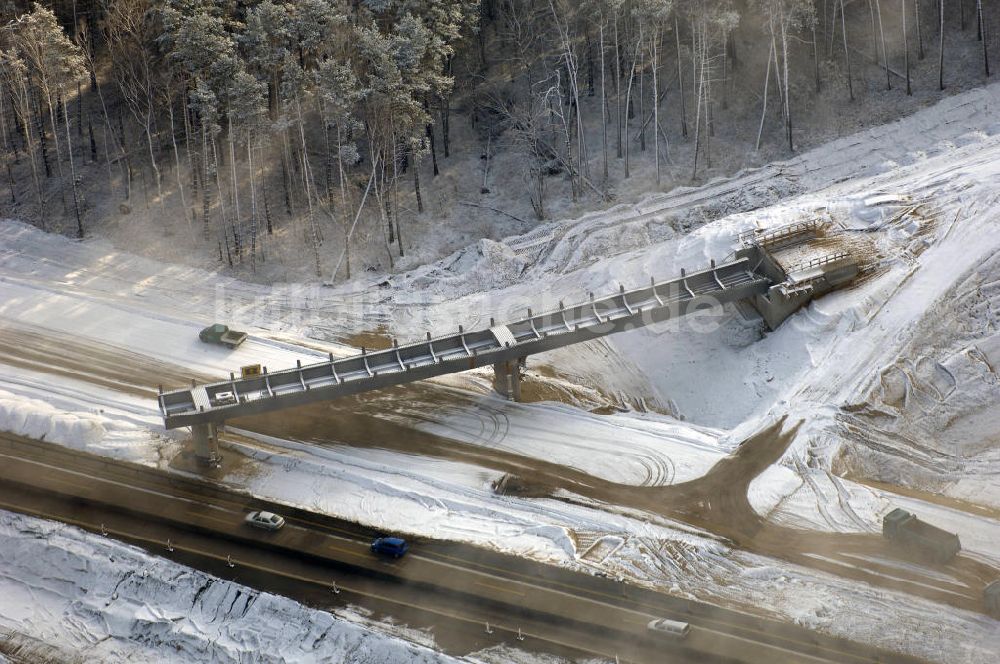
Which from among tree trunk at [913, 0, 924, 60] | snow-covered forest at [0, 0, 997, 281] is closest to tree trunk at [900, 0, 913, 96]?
snow-covered forest at [0, 0, 997, 281]

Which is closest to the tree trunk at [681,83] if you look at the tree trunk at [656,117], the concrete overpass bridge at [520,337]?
the tree trunk at [656,117]

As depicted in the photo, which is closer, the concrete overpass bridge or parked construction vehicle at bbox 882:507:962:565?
parked construction vehicle at bbox 882:507:962:565

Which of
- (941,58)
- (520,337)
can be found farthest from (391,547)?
(941,58)

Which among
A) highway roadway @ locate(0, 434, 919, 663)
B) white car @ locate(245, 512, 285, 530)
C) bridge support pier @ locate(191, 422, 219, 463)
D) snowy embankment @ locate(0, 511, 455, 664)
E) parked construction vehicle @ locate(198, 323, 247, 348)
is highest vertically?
parked construction vehicle @ locate(198, 323, 247, 348)

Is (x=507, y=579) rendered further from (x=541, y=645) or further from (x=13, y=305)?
(x=13, y=305)

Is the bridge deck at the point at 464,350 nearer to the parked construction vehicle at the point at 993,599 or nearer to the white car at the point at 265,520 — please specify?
the white car at the point at 265,520

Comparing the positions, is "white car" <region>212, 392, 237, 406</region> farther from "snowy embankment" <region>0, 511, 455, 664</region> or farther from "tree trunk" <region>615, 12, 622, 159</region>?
"tree trunk" <region>615, 12, 622, 159</region>

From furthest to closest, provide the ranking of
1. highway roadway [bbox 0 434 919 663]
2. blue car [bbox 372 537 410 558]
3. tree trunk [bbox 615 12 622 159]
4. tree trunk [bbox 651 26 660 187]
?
1. tree trunk [bbox 615 12 622 159]
2. tree trunk [bbox 651 26 660 187]
3. blue car [bbox 372 537 410 558]
4. highway roadway [bbox 0 434 919 663]
